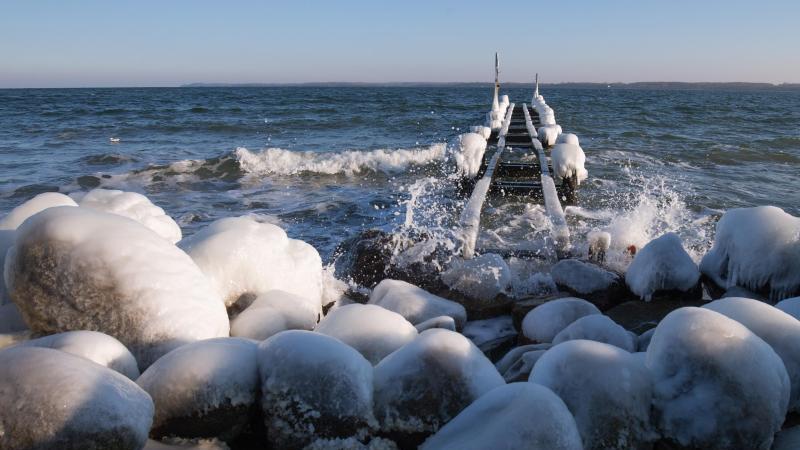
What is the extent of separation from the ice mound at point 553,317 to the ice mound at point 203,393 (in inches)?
63.5

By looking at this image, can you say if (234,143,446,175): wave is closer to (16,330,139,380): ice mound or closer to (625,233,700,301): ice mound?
(625,233,700,301): ice mound

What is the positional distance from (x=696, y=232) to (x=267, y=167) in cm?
828

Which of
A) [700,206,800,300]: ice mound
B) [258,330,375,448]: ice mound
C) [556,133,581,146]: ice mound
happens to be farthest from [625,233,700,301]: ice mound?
[556,133,581,146]: ice mound

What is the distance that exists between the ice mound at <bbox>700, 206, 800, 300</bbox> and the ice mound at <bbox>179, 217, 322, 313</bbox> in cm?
261

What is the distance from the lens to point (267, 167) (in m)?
11.8

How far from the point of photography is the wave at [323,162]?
460 inches

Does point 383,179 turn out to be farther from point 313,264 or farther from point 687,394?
point 687,394

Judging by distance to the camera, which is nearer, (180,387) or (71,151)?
(180,387)

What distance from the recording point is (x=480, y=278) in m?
3.84

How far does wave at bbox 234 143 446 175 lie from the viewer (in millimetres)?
11680

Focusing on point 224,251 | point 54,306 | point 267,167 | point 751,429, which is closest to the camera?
point 751,429

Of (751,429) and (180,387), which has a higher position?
(180,387)

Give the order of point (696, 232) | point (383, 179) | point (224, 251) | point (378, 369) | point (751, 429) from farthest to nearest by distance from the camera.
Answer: point (383, 179) < point (696, 232) < point (224, 251) < point (378, 369) < point (751, 429)

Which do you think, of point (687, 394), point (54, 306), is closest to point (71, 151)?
point (54, 306)
